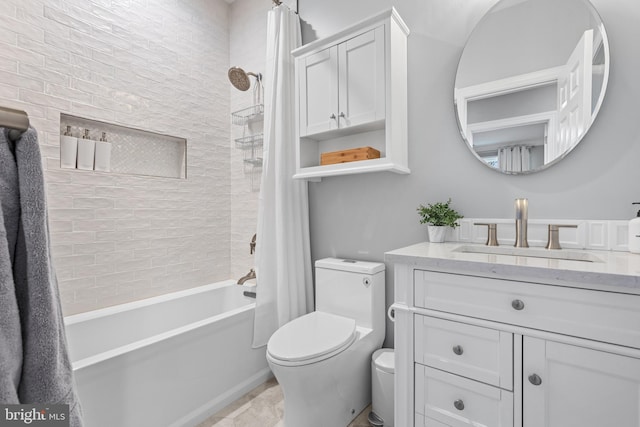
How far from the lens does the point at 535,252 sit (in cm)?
132

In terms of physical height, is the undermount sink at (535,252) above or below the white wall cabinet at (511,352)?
above

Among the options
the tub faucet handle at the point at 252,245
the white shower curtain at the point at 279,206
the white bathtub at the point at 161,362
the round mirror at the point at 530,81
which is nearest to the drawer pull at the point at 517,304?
the round mirror at the point at 530,81

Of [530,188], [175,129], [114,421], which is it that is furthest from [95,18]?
[530,188]

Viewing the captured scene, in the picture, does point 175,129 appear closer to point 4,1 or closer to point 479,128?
point 4,1

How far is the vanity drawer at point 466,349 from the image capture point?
106cm

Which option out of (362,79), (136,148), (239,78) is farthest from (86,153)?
(362,79)

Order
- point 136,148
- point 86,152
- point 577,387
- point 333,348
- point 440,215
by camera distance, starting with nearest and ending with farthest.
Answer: point 577,387 → point 333,348 → point 440,215 → point 86,152 → point 136,148

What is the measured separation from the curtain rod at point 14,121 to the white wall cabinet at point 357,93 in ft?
4.49

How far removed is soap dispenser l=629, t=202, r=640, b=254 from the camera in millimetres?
1165

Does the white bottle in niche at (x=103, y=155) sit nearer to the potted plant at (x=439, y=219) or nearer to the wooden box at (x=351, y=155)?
the wooden box at (x=351, y=155)

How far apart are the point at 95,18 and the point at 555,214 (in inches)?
113

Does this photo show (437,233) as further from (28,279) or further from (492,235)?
(28,279)

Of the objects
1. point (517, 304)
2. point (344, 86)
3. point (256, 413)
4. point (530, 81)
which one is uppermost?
point (344, 86)

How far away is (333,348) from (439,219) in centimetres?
82
